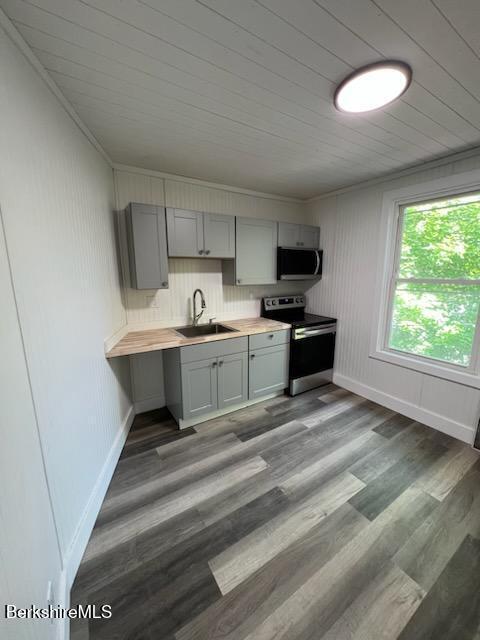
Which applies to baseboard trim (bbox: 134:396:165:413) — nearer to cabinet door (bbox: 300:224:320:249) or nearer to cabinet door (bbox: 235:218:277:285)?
cabinet door (bbox: 235:218:277:285)

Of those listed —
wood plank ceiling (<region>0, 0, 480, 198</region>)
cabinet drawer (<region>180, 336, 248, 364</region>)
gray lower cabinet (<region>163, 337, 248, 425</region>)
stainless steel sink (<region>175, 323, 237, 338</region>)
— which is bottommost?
gray lower cabinet (<region>163, 337, 248, 425</region>)

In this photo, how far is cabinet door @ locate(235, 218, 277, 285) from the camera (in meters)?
2.72

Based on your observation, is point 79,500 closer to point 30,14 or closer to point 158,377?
point 158,377

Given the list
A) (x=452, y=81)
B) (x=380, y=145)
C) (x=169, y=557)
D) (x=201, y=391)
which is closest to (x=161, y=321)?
(x=201, y=391)

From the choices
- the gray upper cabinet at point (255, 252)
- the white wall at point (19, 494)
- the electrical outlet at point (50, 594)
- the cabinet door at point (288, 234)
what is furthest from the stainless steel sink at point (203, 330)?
the electrical outlet at point (50, 594)

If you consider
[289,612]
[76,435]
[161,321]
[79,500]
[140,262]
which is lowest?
[289,612]

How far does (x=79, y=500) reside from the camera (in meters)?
1.36

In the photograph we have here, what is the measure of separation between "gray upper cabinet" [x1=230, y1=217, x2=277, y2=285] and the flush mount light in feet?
4.63

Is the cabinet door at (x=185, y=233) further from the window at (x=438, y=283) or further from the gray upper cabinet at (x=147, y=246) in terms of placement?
the window at (x=438, y=283)

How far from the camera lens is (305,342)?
2.97 metres

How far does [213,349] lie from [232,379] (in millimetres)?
426

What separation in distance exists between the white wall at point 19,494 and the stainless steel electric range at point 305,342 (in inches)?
95.4

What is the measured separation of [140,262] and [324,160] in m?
1.89

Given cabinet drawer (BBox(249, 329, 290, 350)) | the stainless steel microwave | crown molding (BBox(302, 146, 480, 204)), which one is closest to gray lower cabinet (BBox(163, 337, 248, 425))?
cabinet drawer (BBox(249, 329, 290, 350))
